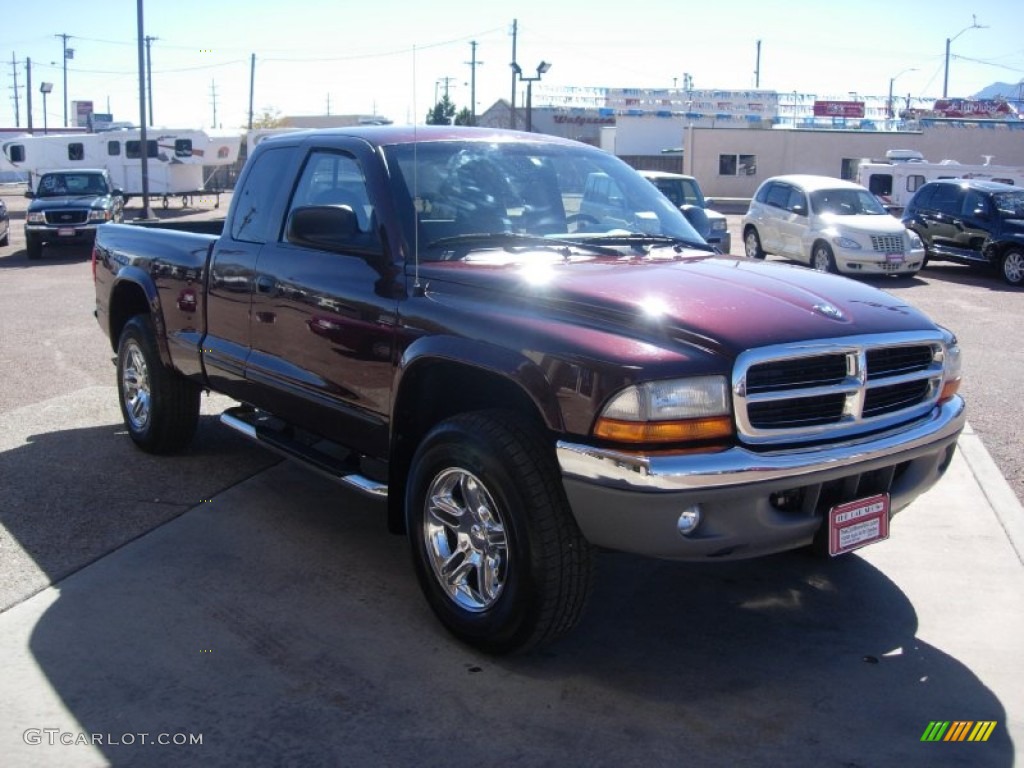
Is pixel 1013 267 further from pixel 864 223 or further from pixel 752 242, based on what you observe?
pixel 752 242

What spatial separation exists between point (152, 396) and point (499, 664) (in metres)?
3.51

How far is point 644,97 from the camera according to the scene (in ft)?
227

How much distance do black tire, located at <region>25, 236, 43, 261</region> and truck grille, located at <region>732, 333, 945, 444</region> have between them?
20826 mm

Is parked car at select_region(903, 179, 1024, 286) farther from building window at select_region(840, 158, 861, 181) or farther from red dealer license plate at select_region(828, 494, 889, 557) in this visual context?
building window at select_region(840, 158, 861, 181)

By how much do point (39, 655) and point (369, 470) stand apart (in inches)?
60.0

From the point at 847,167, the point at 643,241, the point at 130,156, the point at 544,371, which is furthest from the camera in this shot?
the point at 847,167

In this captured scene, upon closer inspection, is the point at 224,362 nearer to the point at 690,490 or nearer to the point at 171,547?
the point at 171,547

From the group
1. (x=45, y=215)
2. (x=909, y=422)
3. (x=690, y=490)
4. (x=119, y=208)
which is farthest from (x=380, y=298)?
(x=119, y=208)

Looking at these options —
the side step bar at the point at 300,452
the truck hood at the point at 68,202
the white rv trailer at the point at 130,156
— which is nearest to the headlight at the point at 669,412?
the side step bar at the point at 300,452

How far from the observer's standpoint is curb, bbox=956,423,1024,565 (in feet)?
18.4

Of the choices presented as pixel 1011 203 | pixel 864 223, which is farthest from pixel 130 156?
pixel 1011 203

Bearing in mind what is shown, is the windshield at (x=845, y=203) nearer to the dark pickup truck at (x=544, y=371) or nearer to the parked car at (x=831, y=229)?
the parked car at (x=831, y=229)

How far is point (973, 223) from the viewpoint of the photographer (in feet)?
61.3
